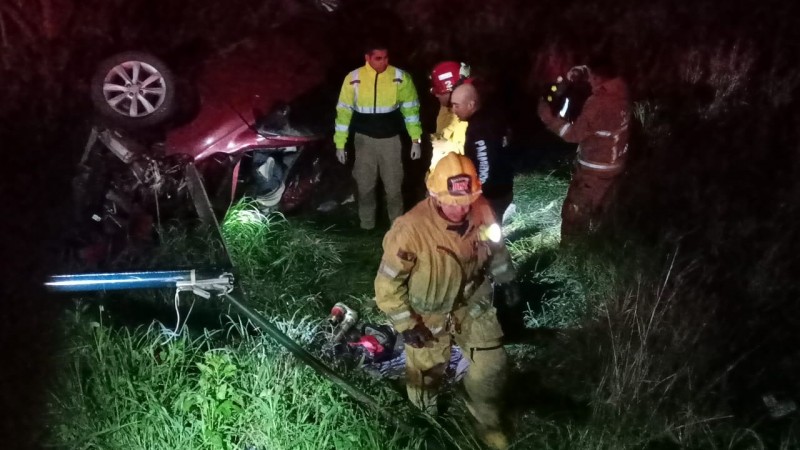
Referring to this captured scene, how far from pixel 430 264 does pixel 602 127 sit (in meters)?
2.28

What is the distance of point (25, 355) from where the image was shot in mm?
4422

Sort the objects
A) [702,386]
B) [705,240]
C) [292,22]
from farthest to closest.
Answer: [292,22] < [705,240] < [702,386]

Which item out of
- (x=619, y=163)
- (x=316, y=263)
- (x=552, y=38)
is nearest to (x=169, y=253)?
(x=316, y=263)

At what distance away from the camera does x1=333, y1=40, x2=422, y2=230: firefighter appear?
19.1ft

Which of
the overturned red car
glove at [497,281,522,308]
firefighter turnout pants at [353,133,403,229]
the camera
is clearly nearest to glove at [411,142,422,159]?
firefighter turnout pants at [353,133,403,229]

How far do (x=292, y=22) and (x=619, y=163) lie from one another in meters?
3.51

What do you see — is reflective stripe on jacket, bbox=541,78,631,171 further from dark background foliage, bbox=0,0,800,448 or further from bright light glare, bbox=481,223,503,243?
bright light glare, bbox=481,223,503,243

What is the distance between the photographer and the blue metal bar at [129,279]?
12.3ft

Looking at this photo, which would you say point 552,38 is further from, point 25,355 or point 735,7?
point 25,355

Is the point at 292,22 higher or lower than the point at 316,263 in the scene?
higher

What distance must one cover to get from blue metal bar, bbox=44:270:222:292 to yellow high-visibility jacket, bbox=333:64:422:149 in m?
2.56

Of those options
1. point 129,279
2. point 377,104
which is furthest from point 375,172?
point 129,279

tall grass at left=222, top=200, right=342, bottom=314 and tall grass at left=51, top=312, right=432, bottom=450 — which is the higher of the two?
tall grass at left=222, top=200, right=342, bottom=314

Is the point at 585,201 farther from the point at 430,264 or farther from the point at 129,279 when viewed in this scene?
the point at 129,279
